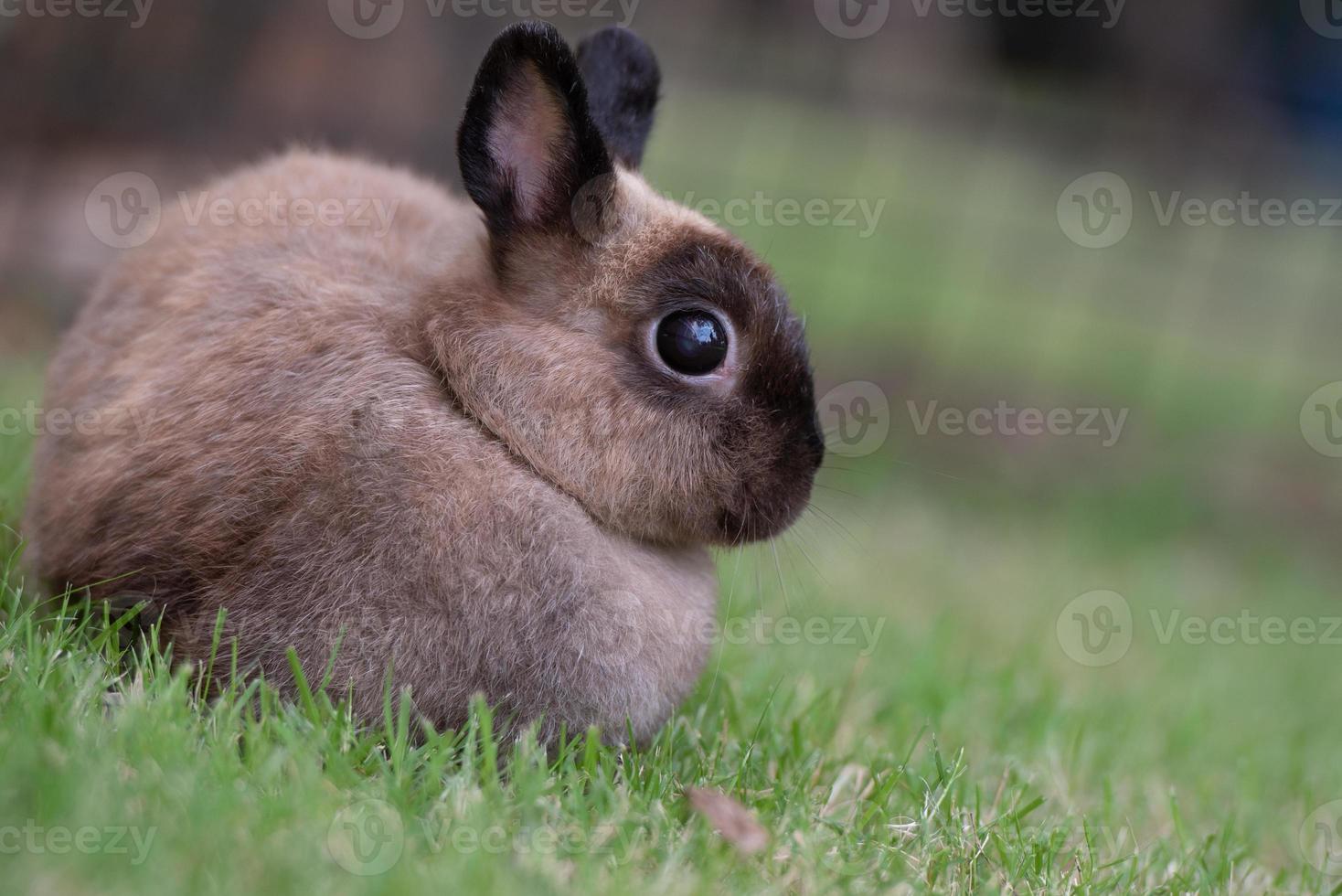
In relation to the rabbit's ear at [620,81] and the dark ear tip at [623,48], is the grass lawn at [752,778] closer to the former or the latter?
the rabbit's ear at [620,81]

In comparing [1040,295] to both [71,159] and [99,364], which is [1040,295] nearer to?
[71,159]

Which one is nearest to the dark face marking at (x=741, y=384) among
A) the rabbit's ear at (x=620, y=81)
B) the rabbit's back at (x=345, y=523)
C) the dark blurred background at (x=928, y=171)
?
the rabbit's back at (x=345, y=523)

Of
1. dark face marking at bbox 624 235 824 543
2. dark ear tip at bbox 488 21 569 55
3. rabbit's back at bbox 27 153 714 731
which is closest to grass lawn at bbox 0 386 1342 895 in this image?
rabbit's back at bbox 27 153 714 731

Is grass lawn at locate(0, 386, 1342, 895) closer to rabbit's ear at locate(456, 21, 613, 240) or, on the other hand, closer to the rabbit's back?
the rabbit's back

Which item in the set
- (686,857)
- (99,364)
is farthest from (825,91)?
(686,857)

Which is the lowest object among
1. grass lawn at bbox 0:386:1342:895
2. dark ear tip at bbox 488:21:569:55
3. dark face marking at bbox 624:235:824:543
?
grass lawn at bbox 0:386:1342:895

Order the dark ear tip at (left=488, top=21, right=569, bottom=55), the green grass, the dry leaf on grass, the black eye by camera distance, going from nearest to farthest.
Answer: the green grass < the dry leaf on grass < the dark ear tip at (left=488, top=21, right=569, bottom=55) < the black eye
